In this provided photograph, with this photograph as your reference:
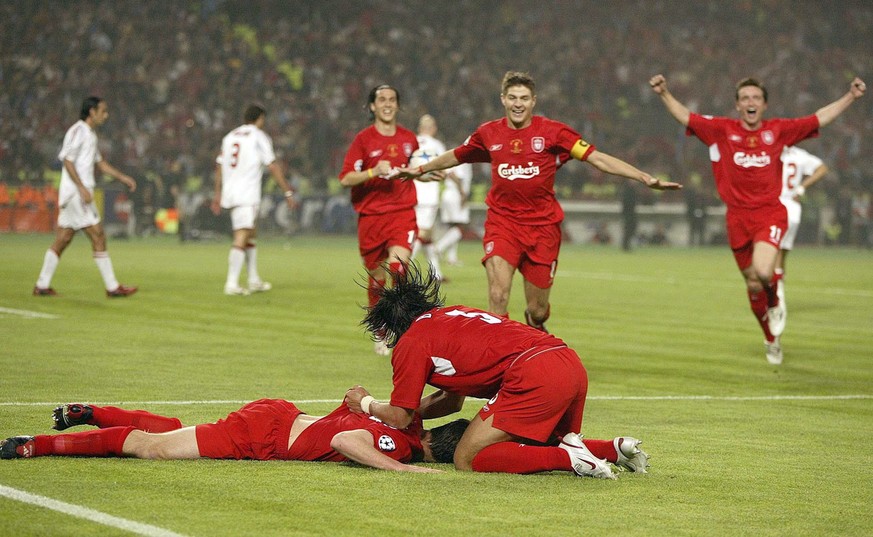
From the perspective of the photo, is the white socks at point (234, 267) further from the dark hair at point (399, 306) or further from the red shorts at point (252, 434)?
the dark hair at point (399, 306)

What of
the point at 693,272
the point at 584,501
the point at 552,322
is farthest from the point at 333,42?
the point at 584,501

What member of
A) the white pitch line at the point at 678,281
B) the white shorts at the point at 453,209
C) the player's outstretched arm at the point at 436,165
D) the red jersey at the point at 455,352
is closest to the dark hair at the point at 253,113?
the white pitch line at the point at 678,281

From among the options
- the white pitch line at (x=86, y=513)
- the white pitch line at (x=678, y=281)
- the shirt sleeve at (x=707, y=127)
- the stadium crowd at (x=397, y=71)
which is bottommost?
the white pitch line at (x=678, y=281)

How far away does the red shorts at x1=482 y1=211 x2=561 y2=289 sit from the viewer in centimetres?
1060

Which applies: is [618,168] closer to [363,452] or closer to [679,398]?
[679,398]

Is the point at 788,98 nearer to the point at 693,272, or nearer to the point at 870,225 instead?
the point at 870,225

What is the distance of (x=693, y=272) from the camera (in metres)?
25.5

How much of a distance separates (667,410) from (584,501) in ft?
11.4

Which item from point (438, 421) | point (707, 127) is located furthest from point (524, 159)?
point (707, 127)

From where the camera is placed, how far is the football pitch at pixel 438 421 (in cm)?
553

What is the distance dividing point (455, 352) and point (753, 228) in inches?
267

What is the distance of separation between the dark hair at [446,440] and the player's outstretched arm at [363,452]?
344 millimetres

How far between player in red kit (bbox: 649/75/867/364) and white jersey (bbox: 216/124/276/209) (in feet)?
29.3

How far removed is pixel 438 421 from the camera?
8516 millimetres
